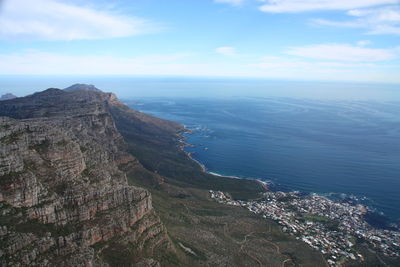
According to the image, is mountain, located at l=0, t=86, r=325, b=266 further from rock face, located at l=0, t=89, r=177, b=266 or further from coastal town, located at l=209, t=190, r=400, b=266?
coastal town, located at l=209, t=190, r=400, b=266

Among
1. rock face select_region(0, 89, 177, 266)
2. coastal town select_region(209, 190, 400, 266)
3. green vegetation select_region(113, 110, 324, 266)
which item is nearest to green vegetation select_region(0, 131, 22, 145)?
rock face select_region(0, 89, 177, 266)

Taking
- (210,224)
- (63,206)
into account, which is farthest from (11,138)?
(210,224)

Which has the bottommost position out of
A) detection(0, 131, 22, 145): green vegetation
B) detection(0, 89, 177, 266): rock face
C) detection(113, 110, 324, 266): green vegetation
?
detection(113, 110, 324, 266): green vegetation

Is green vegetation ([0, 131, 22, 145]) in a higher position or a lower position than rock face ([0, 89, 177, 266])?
higher

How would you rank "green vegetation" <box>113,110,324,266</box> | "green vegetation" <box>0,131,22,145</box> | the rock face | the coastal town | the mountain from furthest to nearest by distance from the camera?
the coastal town
"green vegetation" <box>113,110,324,266</box>
"green vegetation" <box>0,131,22,145</box>
the mountain
the rock face

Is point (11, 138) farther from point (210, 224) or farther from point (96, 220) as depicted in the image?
point (210, 224)

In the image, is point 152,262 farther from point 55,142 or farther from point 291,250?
point 291,250

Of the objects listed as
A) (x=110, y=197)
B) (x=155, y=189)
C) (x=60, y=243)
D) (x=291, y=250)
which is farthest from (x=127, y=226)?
(x=155, y=189)
